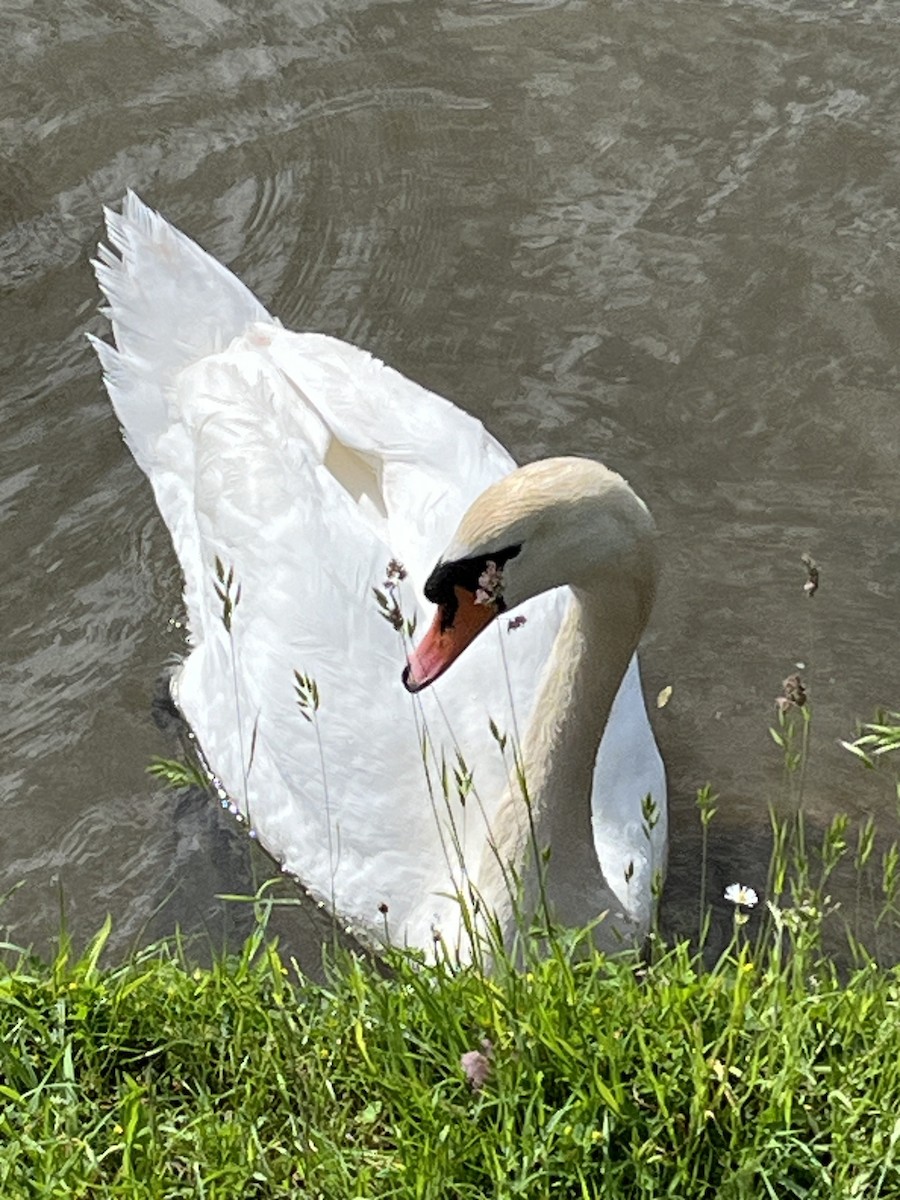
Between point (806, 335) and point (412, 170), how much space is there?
5.07ft

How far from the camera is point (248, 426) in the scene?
16.0ft

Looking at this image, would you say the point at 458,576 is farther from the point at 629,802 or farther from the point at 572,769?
the point at 629,802

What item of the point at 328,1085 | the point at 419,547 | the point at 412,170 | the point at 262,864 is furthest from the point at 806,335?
the point at 328,1085

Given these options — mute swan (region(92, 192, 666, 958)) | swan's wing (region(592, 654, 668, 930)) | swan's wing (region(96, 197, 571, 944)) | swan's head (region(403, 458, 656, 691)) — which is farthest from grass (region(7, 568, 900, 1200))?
swan's wing (region(592, 654, 668, 930))

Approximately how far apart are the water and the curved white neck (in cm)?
69

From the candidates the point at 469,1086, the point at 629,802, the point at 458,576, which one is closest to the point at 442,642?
the point at 458,576

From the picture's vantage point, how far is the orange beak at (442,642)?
11.9ft

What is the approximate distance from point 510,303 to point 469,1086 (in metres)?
3.56

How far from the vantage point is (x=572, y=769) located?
3.85 meters

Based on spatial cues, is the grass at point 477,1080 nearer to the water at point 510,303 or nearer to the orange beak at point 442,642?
the orange beak at point 442,642

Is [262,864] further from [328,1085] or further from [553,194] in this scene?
[553,194]

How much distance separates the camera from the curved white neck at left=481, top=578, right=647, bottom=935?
3787 mm

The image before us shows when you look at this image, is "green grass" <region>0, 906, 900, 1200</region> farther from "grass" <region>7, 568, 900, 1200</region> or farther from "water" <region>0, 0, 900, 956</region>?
"water" <region>0, 0, 900, 956</region>

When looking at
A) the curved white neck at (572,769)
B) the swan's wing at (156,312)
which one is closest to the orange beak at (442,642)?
the curved white neck at (572,769)
